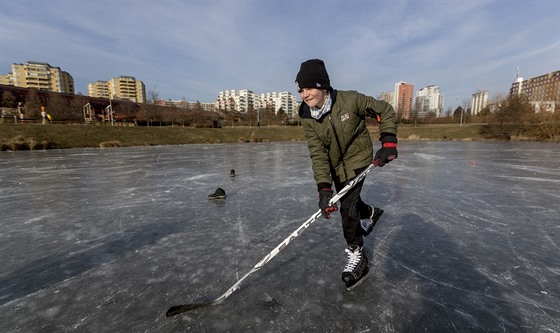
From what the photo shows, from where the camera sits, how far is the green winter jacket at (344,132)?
273 cm

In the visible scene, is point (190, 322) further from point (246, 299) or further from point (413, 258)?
point (413, 258)

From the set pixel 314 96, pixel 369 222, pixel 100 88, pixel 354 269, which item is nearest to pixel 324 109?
pixel 314 96

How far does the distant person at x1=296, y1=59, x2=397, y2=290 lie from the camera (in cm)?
263

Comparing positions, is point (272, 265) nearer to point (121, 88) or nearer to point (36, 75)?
point (36, 75)

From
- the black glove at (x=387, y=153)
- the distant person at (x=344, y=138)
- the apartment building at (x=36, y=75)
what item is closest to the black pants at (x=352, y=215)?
the distant person at (x=344, y=138)

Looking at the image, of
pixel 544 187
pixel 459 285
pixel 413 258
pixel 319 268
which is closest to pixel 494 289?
pixel 459 285

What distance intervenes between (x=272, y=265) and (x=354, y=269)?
95cm

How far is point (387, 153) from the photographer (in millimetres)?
2660

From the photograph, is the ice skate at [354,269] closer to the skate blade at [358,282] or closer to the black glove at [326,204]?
the skate blade at [358,282]

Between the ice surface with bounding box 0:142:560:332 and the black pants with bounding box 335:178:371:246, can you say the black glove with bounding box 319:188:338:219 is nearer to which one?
the black pants with bounding box 335:178:371:246

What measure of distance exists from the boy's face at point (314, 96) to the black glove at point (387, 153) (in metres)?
0.77

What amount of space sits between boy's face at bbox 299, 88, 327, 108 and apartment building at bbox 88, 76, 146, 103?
15523cm

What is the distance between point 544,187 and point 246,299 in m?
8.68

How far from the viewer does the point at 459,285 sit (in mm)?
2648
